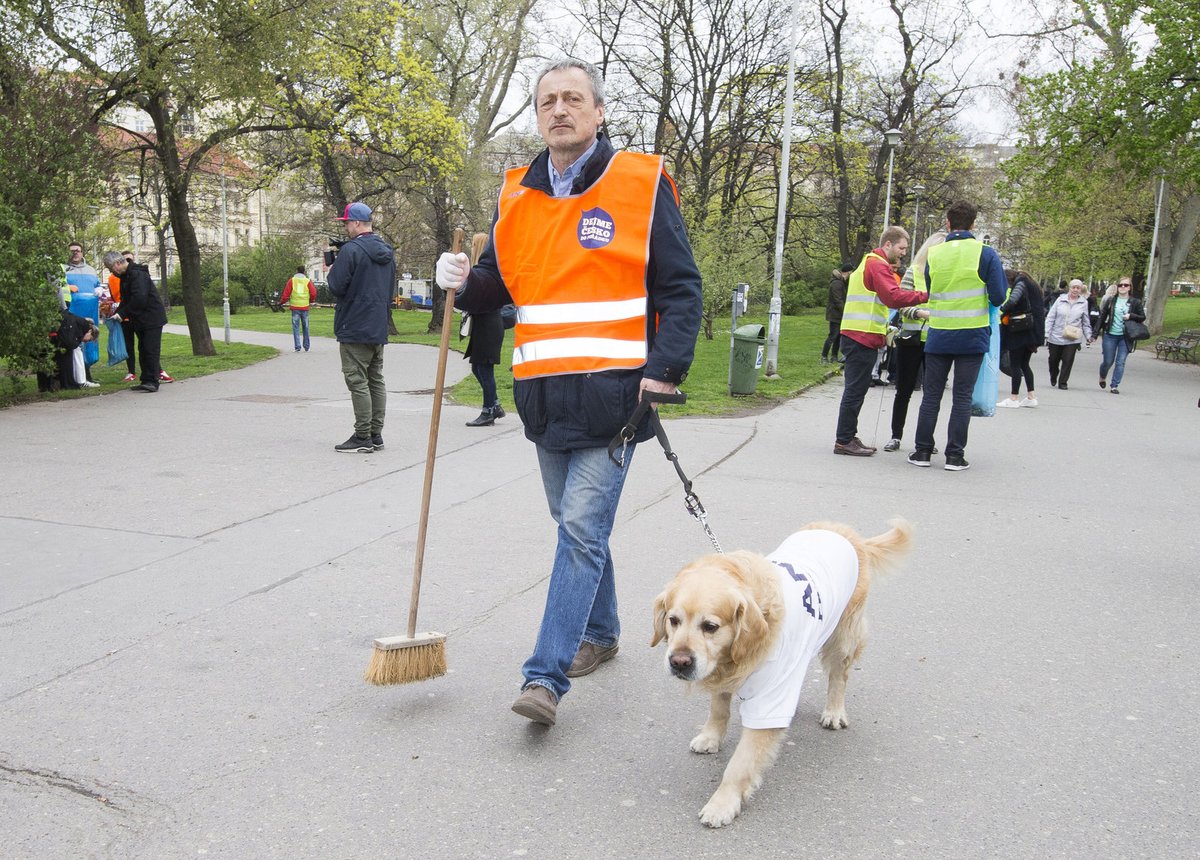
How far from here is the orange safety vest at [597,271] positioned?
3451 mm

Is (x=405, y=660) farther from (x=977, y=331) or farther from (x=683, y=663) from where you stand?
(x=977, y=331)

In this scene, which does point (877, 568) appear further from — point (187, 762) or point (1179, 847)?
point (187, 762)

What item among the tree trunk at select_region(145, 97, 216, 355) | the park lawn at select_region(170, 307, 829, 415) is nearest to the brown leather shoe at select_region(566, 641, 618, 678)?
the park lawn at select_region(170, 307, 829, 415)

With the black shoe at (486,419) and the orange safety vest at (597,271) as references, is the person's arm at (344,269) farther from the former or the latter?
the orange safety vest at (597,271)

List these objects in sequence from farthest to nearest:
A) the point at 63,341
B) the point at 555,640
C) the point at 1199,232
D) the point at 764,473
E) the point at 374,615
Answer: the point at 1199,232 → the point at 63,341 → the point at 764,473 → the point at 374,615 → the point at 555,640

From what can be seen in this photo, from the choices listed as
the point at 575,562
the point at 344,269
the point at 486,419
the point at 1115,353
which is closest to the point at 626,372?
the point at 575,562

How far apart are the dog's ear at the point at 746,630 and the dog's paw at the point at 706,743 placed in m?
0.55

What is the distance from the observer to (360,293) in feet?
29.0

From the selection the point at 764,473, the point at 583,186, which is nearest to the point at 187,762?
the point at 583,186

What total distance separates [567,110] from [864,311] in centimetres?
629

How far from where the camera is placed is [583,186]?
3494mm

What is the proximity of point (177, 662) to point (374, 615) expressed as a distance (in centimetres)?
90

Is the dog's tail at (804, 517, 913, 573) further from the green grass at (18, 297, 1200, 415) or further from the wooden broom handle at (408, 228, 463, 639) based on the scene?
the green grass at (18, 297, 1200, 415)

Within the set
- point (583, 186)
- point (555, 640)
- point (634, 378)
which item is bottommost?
point (555, 640)
